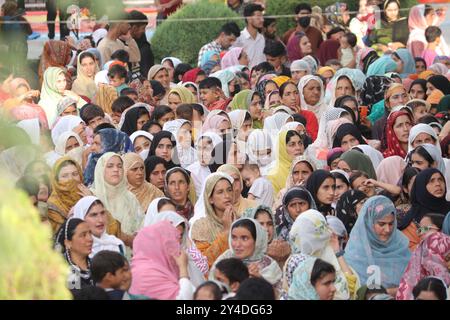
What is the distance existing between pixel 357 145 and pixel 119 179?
2.31 m

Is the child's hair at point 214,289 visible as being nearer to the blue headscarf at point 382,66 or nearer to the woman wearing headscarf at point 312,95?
the woman wearing headscarf at point 312,95

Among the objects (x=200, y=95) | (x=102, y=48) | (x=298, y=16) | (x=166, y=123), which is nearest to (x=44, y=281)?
(x=166, y=123)

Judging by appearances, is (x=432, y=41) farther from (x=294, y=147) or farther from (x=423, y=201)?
(x=423, y=201)

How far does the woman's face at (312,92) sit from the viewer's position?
12312mm

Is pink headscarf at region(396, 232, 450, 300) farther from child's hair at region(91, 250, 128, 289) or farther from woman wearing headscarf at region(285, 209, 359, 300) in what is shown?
child's hair at region(91, 250, 128, 289)

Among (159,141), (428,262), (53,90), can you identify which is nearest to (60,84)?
(53,90)

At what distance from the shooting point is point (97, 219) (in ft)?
24.3

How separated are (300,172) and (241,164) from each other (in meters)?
0.86

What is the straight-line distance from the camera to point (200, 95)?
12.6 metres

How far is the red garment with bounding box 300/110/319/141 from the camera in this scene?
456 inches

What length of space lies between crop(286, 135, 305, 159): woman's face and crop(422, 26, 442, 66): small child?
21.7 feet

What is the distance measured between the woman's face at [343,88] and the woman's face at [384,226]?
5116 millimetres

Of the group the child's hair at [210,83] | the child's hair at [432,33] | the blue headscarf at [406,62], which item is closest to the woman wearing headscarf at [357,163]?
the child's hair at [210,83]

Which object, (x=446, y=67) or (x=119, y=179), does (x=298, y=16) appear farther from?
(x=119, y=179)
